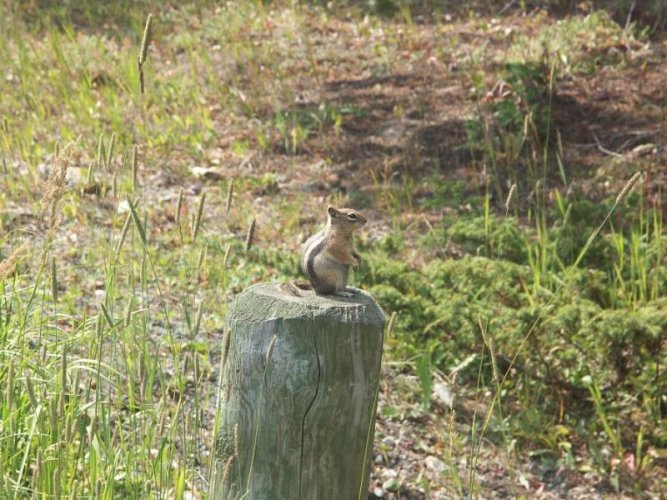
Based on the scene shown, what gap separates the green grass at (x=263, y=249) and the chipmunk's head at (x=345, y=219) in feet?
1.39

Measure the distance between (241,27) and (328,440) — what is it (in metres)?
7.75

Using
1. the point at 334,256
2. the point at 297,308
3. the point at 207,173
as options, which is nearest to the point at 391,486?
the point at 334,256

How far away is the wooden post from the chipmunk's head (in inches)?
9.8

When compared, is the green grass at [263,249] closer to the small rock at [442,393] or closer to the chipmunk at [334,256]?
the small rock at [442,393]

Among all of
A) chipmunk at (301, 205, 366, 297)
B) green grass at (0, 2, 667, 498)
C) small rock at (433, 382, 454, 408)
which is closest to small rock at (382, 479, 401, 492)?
green grass at (0, 2, 667, 498)

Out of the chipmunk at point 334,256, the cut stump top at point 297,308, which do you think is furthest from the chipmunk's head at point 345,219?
the cut stump top at point 297,308

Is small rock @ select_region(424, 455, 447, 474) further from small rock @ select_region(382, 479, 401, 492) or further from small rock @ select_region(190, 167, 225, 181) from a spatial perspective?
small rock @ select_region(190, 167, 225, 181)

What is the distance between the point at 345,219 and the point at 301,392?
0.58 meters

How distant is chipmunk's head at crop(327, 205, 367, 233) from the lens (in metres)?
3.13

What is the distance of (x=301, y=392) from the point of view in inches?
114

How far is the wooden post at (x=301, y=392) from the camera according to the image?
9.44ft

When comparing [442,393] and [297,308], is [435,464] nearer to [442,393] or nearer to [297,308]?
[442,393]

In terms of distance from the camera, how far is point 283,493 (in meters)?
2.97

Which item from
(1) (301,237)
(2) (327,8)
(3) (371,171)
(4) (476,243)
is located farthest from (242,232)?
(2) (327,8)
